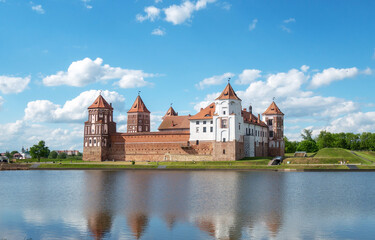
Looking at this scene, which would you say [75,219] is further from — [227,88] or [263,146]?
[263,146]

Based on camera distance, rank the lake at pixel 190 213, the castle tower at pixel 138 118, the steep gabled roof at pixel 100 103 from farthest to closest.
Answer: the castle tower at pixel 138 118
the steep gabled roof at pixel 100 103
the lake at pixel 190 213

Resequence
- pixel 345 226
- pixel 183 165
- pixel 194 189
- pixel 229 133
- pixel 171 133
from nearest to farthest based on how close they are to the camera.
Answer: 1. pixel 345 226
2. pixel 194 189
3. pixel 183 165
4. pixel 229 133
5. pixel 171 133

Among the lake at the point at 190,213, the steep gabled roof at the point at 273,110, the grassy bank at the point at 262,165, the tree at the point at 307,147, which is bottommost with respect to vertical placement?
the lake at the point at 190,213

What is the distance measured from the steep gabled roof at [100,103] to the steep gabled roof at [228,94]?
23.8m

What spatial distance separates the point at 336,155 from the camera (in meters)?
68.2

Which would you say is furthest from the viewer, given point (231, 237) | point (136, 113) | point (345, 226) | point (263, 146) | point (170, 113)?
point (170, 113)

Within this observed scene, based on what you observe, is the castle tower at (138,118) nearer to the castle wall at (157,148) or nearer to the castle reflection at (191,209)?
the castle wall at (157,148)

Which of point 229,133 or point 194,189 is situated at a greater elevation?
point 229,133

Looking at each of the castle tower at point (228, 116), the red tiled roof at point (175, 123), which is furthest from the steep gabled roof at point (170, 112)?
the castle tower at point (228, 116)

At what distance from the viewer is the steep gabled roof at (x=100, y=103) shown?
7981 centimetres

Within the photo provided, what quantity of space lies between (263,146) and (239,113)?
41.8ft

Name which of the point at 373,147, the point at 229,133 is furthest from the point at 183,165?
the point at 373,147

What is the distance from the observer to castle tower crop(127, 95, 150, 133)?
88.6 metres

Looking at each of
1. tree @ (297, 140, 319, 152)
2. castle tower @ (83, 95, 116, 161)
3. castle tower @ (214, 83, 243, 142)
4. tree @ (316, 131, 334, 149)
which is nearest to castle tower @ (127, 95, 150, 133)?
castle tower @ (83, 95, 116, 161)
